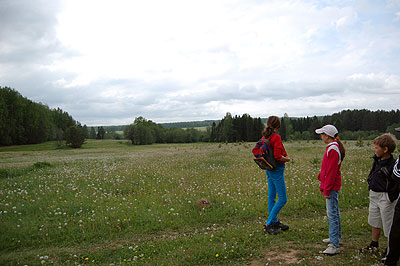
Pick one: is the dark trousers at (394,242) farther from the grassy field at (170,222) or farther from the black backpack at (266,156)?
the black backpack at (266,156)

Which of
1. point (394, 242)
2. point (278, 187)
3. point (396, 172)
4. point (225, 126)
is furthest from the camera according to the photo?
point (225, 126)

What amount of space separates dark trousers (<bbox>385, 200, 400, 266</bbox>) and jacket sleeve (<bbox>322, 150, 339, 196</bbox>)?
3.73 ft

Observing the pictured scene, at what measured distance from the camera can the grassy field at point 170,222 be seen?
5.39m

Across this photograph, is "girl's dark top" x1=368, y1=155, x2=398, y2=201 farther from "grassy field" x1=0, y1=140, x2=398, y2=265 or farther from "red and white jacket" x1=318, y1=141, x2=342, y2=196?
"grassy field" x1=0, y1=140, x2=398, y2=265

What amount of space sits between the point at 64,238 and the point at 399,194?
26.6 feet

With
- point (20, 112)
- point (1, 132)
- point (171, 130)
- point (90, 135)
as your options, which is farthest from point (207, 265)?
point (90, 135)

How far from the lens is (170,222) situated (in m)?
7.32

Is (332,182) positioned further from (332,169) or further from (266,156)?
(266,156)

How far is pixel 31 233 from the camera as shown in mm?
6887

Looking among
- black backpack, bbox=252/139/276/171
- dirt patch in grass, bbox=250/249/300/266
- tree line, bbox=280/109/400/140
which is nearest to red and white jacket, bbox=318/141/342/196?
black backpack, bbox=252/139/276/171

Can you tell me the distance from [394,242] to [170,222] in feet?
17.7

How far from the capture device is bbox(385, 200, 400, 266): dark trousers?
440 cm

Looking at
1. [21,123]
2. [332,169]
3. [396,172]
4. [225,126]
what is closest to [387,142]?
[396,172]

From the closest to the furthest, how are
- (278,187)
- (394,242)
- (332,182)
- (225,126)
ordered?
(394,242) < (332,182) < (278,187) < (225,126)
